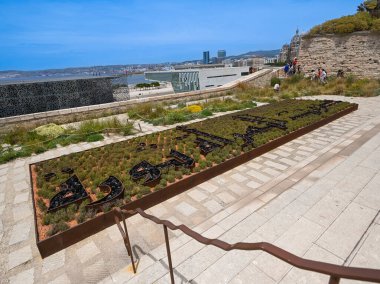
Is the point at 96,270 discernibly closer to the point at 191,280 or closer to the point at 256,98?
the point at 191,280

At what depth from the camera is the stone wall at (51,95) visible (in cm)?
1032

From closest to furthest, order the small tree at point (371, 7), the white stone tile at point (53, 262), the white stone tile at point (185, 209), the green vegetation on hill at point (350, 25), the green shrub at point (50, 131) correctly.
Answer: the white stone tile at point (53, 262) < the white stone tile at point (185, 209) < the green shrub at point (50, 131) < the green vegetation on hill at point (350, 25) < the small tree at point (371, 7)

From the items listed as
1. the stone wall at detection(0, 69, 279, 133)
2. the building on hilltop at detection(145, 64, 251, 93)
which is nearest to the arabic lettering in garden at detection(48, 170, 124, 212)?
the stone wall at detection(0, 69, 279, 133)

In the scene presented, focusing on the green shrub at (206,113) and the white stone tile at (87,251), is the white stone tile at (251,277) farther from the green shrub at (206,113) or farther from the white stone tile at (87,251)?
the green shrub at (206,113)

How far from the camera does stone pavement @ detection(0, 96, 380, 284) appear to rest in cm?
267

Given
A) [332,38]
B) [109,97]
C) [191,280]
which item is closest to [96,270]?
[191,280]

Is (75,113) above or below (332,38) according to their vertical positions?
below

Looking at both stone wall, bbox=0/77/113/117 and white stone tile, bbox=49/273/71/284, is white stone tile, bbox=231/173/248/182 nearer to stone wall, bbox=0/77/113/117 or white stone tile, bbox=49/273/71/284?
white stone tile, bbox=49/273/71/284

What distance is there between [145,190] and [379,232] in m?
3.68

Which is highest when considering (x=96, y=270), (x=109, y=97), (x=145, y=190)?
(x=109, y=97)

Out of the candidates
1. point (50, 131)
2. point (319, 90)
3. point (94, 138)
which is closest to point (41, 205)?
point (94, 138)

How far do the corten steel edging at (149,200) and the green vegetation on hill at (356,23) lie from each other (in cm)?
1627

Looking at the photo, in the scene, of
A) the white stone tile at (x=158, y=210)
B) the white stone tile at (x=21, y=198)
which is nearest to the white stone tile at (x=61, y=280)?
the white stone tile at (x=158, y=210)

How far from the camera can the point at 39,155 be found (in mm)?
7070
